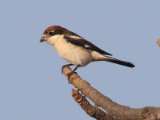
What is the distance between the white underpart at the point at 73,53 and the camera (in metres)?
7.75

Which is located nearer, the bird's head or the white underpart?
the bird's head

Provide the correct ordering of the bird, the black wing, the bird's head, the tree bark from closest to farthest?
the tree bark
the bird's head
the bird
the black wing

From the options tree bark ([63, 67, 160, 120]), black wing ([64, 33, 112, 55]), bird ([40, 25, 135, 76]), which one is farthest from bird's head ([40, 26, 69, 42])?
tree bark ([63, 67, 160, 120])

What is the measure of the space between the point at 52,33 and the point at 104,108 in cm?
405

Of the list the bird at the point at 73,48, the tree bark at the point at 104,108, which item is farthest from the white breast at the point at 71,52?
the tree bark at the point at 104,108

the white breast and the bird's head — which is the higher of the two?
the bird's head

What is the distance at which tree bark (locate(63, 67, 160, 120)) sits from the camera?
3330 mm

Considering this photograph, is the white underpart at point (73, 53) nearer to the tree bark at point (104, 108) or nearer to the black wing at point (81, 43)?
the black wing at point (81, 43)

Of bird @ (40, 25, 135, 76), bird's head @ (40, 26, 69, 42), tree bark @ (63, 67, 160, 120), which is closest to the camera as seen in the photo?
tree bark @ (63, 67, 160, 120)

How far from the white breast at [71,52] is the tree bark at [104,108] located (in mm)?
2942

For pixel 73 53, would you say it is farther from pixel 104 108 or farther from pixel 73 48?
pixel 104 108

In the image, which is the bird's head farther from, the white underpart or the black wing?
the black wing

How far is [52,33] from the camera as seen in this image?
7.67 meters

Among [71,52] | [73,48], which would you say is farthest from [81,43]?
[71,52]
